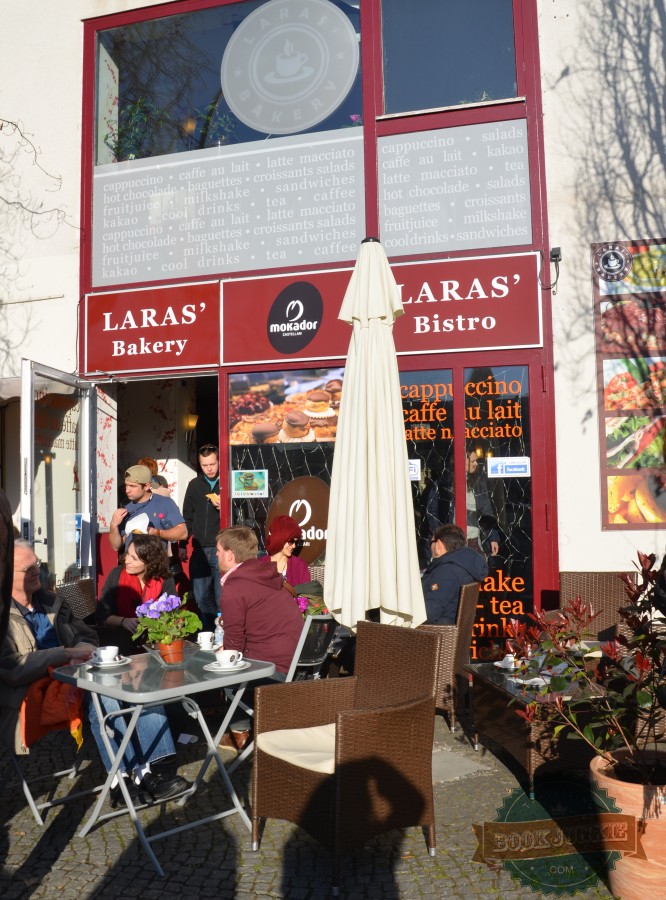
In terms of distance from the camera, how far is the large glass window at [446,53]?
25.5 feet

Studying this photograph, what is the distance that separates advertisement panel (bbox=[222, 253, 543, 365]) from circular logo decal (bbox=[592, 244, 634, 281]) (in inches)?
21.0

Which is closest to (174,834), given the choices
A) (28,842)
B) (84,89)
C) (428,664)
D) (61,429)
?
(28,842)

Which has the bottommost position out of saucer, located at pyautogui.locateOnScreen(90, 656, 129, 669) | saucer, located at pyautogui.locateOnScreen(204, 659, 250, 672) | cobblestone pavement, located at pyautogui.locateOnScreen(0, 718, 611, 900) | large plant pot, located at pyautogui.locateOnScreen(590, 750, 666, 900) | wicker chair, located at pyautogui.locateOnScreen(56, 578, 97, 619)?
cobblestone pavement, located at pyautogui.locateOnScreen(0, 718, 611, 900)

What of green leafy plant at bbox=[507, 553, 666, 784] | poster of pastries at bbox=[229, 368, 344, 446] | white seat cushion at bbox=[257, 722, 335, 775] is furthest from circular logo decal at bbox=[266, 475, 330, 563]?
green leafy plant at bbox=[507, 553, 666, 784]

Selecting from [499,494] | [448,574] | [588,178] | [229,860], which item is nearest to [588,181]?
[588,178]

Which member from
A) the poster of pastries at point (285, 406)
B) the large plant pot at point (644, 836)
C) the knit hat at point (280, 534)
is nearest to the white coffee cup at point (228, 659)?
the knit hat at point (280, 534)

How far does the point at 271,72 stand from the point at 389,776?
7020 millimetres

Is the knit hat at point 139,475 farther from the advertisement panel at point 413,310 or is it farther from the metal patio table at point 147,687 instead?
the metal patio table at point 147,687

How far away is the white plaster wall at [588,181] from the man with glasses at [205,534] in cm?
314

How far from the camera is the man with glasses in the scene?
813cm

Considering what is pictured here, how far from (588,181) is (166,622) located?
17.7 feet

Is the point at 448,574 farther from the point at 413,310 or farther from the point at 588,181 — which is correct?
the point at 588,181

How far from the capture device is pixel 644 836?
Answer: 3059 millimetres

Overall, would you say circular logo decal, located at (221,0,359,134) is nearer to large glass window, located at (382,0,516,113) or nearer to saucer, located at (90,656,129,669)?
large glass window, located at (382,0,516,113)
